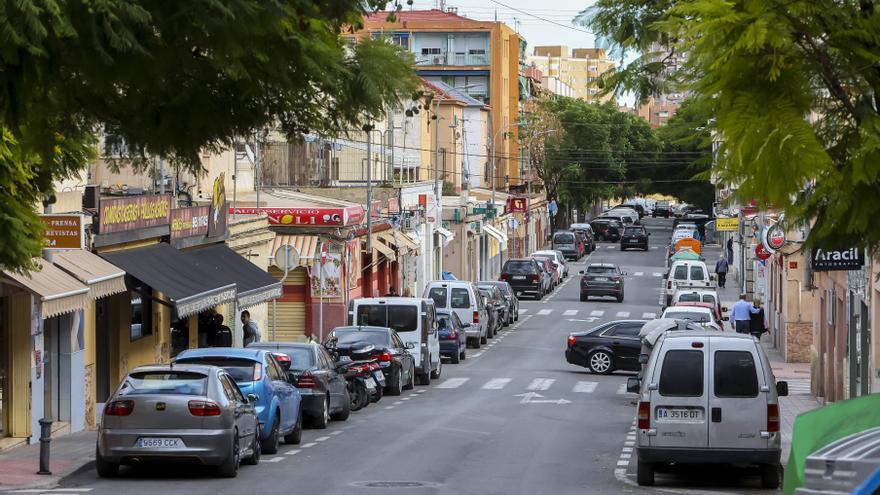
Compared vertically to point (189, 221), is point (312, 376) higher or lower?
lower

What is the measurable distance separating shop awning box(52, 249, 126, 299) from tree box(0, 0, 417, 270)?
1237 centimetres

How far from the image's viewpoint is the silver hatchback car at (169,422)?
711 inches

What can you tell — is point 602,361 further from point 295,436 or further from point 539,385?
point 295,436

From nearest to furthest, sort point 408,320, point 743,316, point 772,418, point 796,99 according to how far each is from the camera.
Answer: point 796,99 < point 772,418 < point 408,320 < point 743,316

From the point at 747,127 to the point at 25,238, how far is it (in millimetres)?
8927

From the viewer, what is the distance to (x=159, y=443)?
1809 cm

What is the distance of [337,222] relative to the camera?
1845 inches

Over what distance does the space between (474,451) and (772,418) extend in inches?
220

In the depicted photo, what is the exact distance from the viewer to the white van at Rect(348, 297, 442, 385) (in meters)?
35.2

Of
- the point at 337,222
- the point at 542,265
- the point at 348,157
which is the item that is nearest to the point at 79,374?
the point at 337,222

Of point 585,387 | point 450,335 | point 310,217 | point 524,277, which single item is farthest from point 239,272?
point 524,277

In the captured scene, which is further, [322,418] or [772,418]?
[322,418]

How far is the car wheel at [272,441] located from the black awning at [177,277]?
5458 millimetres

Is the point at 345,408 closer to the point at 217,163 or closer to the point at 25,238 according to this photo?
the point at 25,238
